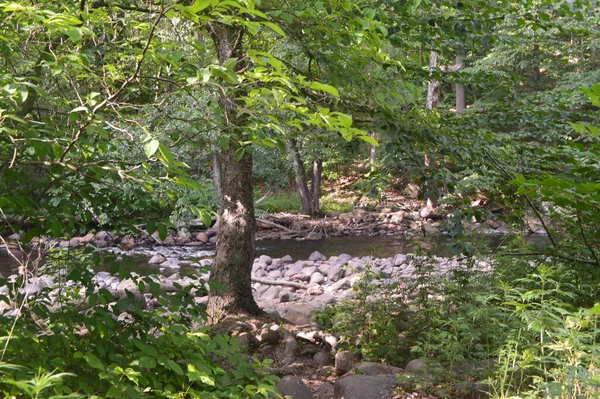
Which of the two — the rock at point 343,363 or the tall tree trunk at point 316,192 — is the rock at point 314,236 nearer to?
the tall tree trunk at point 316,192

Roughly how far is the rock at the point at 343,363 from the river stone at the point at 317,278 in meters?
4.96

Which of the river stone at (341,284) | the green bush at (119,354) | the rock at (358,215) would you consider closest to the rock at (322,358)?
the green bush at (119,354)

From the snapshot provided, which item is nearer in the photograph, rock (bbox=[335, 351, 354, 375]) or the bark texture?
rock (bbox=[335, 351, 354, 375])

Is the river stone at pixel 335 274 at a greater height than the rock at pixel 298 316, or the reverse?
the rock at pixel 298 316

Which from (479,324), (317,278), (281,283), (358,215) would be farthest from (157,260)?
(479,324)

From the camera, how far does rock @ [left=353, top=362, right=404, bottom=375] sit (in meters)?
4.33

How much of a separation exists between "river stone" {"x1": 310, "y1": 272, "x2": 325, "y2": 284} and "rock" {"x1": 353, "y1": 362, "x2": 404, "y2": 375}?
17.6ft

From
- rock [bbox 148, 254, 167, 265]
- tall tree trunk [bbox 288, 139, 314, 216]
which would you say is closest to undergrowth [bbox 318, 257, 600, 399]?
rock [bbox 148, 254, 167, 265]

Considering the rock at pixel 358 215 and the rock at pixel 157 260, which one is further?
the rock at pixel 358 215

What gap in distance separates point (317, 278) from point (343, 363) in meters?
5.11

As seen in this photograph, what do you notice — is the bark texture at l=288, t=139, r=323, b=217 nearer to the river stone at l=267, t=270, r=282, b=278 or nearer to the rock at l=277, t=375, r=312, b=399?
the river stone at l=267, t=270, r=282, b=278

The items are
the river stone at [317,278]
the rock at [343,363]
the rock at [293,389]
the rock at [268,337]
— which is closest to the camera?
the rock at [293,389]

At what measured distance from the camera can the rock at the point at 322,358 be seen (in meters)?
5.16

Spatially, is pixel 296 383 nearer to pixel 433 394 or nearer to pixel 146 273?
pixel 433 394
